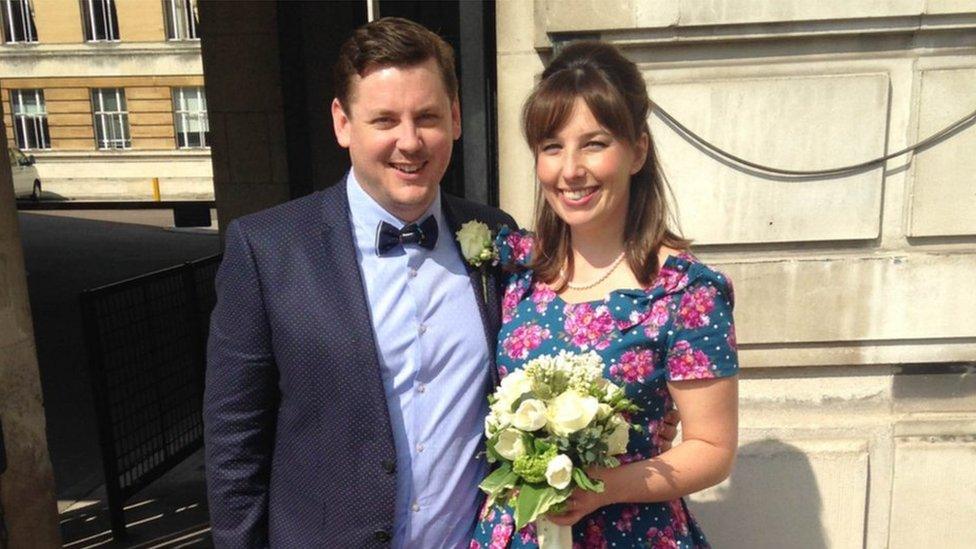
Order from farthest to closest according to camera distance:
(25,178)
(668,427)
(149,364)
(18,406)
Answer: (25,178), (149,364), (18,406), (668,427)

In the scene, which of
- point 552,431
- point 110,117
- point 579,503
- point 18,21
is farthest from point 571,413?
point 18,21

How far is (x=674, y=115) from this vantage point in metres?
3.35

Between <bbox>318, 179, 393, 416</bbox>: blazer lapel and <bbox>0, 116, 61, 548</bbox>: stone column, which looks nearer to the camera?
<bbox>318, 179, 393, 416</bbox>: blazer lapel

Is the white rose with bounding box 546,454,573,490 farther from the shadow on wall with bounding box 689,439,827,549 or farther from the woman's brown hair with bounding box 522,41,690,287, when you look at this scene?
the shadow on wall with bounding box 689,439,827,549

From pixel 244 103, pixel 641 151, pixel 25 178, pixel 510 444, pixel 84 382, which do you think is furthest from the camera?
pixel 25 178

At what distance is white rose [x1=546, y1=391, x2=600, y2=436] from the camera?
1.62 meters

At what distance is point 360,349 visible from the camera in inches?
75.3

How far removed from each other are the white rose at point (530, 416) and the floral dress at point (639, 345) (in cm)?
38

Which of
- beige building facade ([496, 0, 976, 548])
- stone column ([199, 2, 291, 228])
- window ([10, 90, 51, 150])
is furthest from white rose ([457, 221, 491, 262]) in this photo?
window ([10, 90, 51, 150])

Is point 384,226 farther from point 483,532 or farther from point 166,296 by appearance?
point 166,296

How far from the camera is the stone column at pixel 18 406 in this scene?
347 cm

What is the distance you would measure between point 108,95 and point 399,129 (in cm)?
3679

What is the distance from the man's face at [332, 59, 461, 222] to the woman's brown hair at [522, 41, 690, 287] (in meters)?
0.27

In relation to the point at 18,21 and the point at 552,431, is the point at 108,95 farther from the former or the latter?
the point at 552,431
